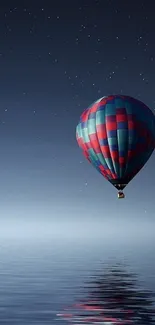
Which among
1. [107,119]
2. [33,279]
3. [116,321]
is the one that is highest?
[107,119]

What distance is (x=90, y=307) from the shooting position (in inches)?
1467

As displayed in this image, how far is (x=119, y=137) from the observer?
156 feet

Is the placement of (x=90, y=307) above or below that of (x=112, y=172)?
below

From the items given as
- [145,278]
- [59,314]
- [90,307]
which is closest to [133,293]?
[90,307]

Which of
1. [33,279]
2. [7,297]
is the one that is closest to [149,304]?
[7,297]

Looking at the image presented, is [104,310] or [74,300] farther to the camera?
[74,300]

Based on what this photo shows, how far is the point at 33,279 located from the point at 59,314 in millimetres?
28407

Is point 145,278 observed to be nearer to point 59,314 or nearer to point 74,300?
point 74,300

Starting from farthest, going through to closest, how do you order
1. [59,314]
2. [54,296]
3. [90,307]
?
[54,296]
[90,307]
[59,314]

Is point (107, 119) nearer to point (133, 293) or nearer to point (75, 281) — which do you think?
point (133, 293)

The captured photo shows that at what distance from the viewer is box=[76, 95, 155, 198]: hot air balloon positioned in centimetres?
4747

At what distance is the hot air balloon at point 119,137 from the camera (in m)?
47.5

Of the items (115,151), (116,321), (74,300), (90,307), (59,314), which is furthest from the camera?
(115,151)

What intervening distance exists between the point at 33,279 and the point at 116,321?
107 feet
